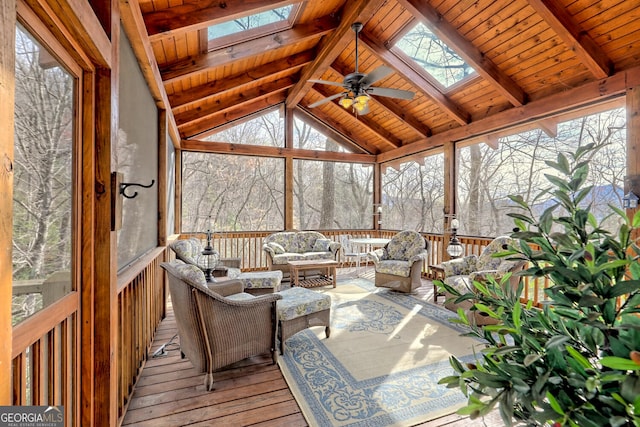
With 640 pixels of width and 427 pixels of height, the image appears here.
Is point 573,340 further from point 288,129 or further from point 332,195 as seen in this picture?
point 332,195

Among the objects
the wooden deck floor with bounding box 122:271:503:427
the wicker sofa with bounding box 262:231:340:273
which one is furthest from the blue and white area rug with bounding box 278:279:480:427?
the wicker sofa with bounding box 262:231:340:273

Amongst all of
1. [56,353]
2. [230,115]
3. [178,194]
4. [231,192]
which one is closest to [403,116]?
[230,115]

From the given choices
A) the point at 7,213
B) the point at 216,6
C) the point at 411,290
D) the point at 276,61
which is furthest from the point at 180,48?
the point at 411,290

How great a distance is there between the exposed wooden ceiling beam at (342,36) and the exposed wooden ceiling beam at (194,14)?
1.14 meters

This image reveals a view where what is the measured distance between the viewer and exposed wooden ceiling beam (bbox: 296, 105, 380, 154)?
710cm

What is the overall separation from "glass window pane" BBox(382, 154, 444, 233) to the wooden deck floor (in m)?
5.62

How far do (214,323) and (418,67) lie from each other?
4.80 metres

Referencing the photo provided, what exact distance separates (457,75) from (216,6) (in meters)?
3.77

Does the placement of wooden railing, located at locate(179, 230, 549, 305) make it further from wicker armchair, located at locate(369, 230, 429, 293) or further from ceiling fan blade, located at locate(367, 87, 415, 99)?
ceiling fan blade, located at locate(367, 87, 415, 99)

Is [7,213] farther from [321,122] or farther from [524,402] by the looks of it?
[321,122]

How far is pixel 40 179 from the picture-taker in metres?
1.09

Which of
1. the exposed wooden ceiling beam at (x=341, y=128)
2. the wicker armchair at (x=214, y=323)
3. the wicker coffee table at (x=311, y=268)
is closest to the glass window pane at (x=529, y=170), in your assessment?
the exposed wooden ceiling beam at (x=341, y=128)

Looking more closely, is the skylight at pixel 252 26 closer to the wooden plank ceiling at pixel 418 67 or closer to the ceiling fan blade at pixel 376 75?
the wooden plank ceiling at pixel 418 67

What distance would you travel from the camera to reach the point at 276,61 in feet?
16.3
